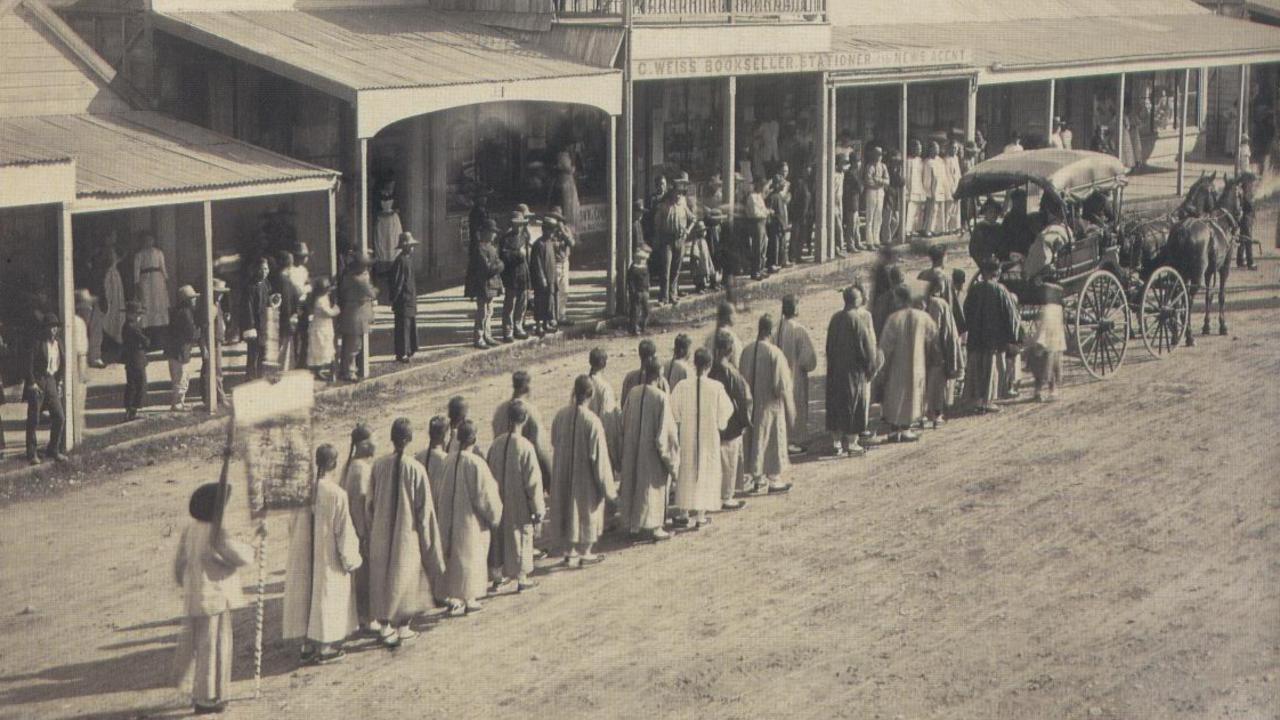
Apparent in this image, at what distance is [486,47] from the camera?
67.7 ft

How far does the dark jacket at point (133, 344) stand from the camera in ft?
48.5

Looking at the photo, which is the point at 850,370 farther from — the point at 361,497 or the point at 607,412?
the point at 361,497

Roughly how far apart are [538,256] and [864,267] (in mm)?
6933

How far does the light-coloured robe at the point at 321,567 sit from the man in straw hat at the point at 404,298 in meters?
7.33

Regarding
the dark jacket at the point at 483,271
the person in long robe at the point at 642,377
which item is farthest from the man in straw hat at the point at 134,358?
the person in long robe at the point at 642,377

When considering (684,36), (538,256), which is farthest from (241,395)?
(684,36)

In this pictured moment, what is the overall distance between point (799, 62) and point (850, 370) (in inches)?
390

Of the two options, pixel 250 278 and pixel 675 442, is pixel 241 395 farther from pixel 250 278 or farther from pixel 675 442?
pixel 250 278

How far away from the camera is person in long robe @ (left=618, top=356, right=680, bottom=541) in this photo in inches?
479

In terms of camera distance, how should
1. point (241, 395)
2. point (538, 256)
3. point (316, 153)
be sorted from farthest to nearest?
1. point (316, 153)
2. point (538, 256)
3. point (241, 395)

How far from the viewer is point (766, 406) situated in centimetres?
1355

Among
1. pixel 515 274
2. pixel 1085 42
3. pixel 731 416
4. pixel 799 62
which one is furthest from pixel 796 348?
pixel 1085 42

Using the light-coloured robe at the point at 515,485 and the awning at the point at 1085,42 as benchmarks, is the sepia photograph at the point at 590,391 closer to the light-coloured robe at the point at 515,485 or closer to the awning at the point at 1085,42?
the light-coloured robe at the point at 515,485

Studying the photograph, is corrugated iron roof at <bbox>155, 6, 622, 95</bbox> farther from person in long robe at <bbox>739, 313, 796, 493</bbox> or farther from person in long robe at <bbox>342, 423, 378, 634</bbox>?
person in long robe at <bbox>342, 423, 378, 634</bbox>
